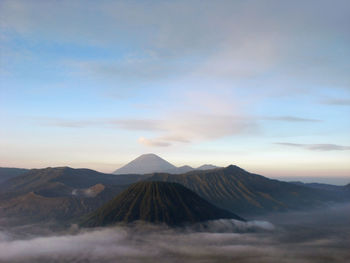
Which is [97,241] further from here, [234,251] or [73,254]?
[234,251]

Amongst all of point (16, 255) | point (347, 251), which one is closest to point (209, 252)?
point (347, 251)

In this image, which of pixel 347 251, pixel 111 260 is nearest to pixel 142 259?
pixel 111 260

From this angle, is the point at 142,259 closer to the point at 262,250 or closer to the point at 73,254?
the point at 73,254

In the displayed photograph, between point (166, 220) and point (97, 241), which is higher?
point (166, 220)

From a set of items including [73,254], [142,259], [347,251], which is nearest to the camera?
[142,259]

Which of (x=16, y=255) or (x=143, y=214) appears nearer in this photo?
(x=16, y=255)

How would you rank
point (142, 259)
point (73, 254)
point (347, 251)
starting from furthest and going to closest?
point (347, 251) → point (73, 254) → point (142, 259)

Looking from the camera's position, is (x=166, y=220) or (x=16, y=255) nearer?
(x=16, y=255)

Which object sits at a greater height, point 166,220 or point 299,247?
point 166,220
